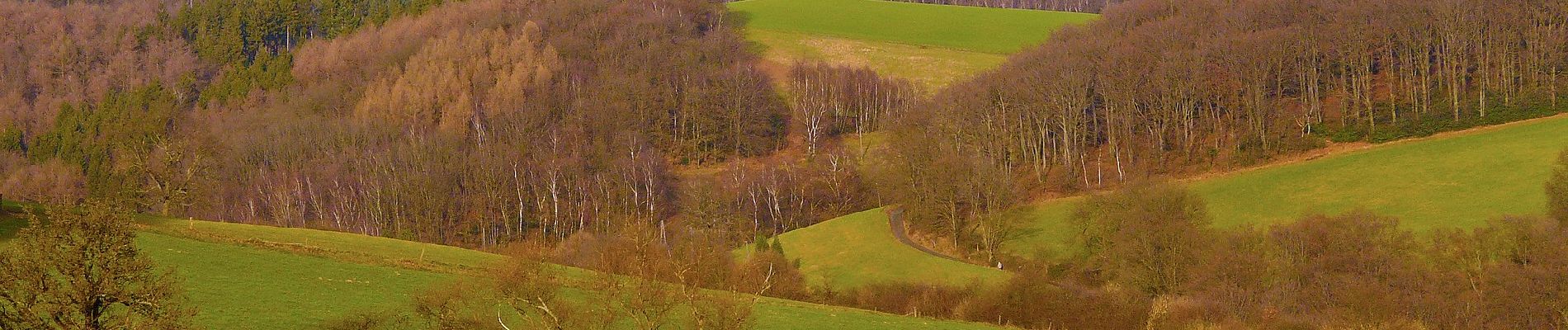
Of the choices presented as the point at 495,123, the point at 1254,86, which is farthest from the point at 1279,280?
the point at 495,123

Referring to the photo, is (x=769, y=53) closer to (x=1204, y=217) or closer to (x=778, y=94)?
(x=778, y=94)

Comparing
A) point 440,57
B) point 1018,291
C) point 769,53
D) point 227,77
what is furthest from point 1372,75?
point 227,77

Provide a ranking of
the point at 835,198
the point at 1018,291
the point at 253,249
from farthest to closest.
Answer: the point at 835,198
the point at 1018,291
the point at 253,249

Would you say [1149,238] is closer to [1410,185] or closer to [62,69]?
[1410,185]

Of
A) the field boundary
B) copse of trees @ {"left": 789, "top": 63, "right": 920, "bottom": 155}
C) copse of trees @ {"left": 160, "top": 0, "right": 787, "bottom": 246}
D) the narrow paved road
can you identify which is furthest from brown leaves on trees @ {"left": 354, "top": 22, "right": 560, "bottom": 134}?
the field boundary

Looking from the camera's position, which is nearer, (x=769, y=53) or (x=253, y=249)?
(x=253, y=249)

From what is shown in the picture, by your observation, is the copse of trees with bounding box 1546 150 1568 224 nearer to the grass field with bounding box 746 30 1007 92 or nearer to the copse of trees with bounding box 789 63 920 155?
the grass field with bounding box 746 30 1007 92

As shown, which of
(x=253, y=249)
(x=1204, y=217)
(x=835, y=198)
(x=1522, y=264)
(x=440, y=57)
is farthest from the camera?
(x=440, y=57)

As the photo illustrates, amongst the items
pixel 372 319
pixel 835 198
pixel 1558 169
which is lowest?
pixel 835 198
